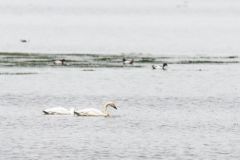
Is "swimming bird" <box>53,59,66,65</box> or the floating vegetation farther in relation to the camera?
the floating vegetation

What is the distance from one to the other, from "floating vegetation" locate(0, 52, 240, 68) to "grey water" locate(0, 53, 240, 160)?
2.8 inches

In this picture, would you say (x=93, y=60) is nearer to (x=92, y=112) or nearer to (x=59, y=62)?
(x=59, y=62)

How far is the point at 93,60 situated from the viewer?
7681 cm

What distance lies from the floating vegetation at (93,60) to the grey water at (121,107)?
7cm

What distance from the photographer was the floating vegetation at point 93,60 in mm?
71500

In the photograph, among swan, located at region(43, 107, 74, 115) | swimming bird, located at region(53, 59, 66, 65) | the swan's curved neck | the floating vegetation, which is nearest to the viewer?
swan, located at region(43, 107, 74, 115)

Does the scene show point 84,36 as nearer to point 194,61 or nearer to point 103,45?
point 103,45

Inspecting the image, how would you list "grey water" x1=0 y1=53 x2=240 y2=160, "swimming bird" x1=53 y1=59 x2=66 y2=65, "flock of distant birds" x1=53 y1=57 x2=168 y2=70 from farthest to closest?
1. "swimming bird" x1=53 y1=59 x2=66 y2=65
2. "flock of distant birds" x1=53 y1=57 x2=168 y2=70
3. "grey water" x1=0 y1=53 x2=240 y2=160

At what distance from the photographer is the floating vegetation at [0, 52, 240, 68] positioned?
7150cm

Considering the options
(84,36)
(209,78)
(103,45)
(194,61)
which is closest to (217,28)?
(84,36)

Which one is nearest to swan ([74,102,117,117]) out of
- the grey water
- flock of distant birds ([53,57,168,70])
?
the grey water

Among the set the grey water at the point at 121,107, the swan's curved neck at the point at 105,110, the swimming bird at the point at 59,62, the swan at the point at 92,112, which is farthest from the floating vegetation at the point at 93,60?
the swan at the point at 92,112

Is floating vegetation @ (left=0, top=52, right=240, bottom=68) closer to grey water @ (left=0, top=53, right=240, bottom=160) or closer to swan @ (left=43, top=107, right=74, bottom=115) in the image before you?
grey water @ (left=0, top=53, right=240, bottom=160)

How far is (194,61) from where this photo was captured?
7775 cm
